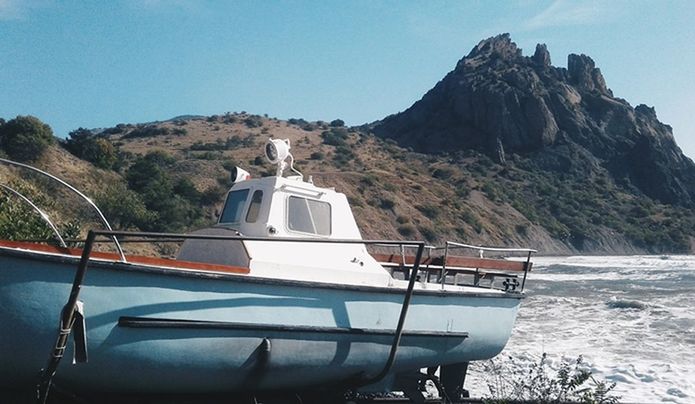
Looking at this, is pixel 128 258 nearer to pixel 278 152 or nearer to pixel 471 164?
pixel 278 152

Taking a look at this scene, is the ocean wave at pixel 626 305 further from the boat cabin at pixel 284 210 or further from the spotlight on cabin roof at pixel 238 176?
the spotlight on cabin roof at pixel 238 176

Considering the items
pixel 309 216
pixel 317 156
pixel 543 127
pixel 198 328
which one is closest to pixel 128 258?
pixel 198 328

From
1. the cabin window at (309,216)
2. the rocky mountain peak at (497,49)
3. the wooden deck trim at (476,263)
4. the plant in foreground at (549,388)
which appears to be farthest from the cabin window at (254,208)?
the rocky mountain peak at (497,49)

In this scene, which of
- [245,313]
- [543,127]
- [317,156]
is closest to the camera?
[245,313]

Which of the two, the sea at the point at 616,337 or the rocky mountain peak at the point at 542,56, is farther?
the rocky mountain peak at the point at 542,56

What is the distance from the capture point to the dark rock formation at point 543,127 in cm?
9838

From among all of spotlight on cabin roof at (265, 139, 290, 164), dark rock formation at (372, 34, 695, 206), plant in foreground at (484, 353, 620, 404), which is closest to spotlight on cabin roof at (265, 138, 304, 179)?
spotlight on cabin roof at (265, 139, 290, 164)

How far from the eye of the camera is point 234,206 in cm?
787

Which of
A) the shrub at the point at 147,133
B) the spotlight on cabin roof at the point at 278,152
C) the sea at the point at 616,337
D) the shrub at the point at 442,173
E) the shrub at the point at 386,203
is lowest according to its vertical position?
the sea at the point at 616,337

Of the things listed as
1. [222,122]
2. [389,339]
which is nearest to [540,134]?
[222,122]

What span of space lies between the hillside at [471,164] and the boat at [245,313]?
21045 millimetres

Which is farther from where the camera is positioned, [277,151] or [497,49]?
[497,49]

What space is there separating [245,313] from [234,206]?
2.17 m

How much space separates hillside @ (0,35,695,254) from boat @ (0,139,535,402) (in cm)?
2105
